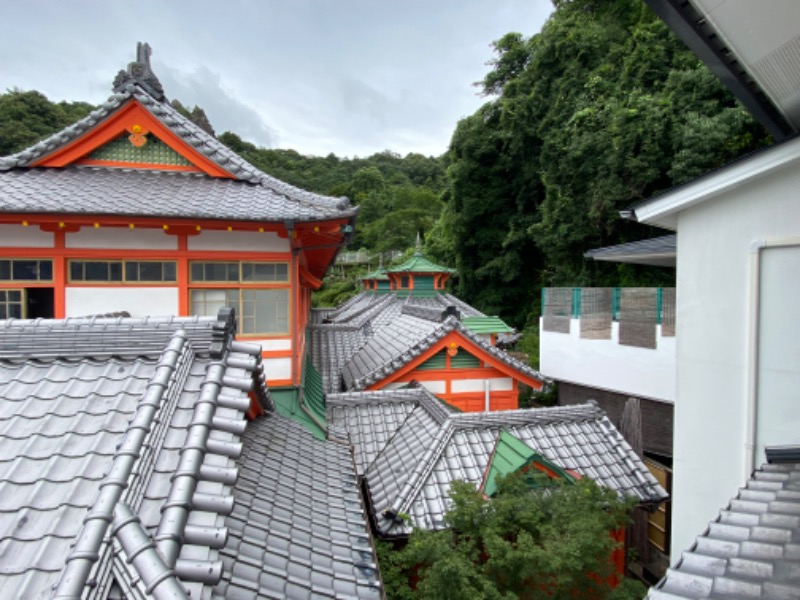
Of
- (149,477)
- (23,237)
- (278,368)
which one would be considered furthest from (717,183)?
(23,237)

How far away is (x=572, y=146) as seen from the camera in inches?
762

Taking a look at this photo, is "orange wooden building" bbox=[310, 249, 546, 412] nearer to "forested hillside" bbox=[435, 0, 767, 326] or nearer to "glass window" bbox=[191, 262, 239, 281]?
"glass window" bbox=[191, 262, 239, 281]

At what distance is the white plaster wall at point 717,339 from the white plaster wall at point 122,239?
24.0 ft

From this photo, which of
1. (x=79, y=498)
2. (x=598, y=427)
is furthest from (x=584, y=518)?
(x=79, y=498)

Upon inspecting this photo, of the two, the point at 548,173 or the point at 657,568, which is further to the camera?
the point at 548,173

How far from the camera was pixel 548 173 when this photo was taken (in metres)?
21.8

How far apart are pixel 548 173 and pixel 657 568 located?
17607 mm

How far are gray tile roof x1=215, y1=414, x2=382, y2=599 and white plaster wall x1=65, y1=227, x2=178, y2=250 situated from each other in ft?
12.8

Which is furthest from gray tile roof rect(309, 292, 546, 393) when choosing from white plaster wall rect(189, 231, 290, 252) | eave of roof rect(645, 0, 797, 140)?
eave of roof rect(645, 0, 797, 140)

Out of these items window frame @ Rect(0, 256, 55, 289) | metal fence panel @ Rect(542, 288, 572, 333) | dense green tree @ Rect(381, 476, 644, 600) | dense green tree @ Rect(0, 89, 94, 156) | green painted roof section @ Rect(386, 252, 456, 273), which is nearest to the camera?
dense green tree @ Rect(381, 476, 644, 600)

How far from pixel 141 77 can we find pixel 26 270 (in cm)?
394

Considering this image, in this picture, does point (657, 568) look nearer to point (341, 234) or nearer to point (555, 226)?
point (341, 234)

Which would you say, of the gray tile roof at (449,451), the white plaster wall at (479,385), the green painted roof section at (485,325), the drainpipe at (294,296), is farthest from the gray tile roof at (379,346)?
the drainpipe at (294,296)

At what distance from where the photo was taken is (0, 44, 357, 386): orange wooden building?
6.58 meters
